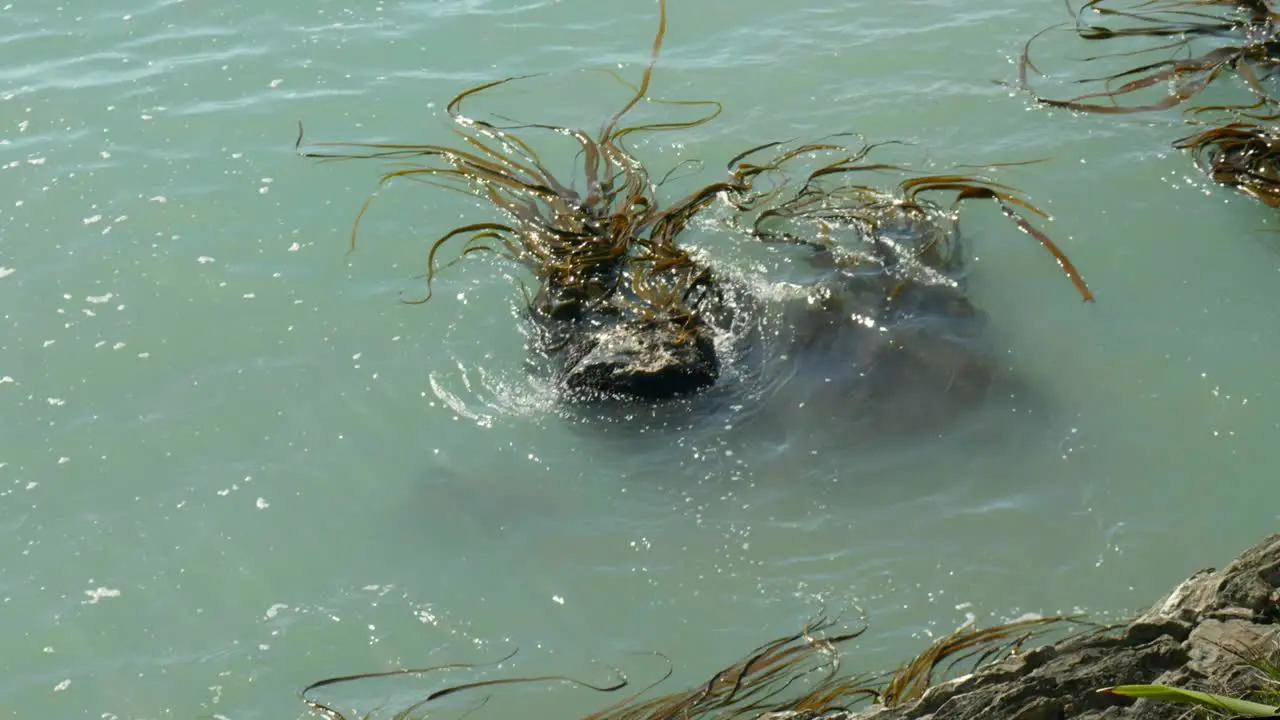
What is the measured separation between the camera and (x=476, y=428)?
4.61 m

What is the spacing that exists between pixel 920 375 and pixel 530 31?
3392mm

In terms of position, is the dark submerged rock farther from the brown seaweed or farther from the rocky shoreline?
the rocky shoreline

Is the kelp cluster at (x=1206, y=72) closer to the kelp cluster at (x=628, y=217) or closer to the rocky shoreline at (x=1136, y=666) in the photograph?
the kelp cluster at (x=628, y=217)

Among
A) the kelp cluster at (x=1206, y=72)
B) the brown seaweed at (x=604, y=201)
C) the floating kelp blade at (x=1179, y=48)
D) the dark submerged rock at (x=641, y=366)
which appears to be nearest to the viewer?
the dark submerged rock at (x=641, y=366)

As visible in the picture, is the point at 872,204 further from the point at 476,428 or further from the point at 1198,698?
the point at 1198,698

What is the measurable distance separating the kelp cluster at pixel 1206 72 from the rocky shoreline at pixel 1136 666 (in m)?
2.70

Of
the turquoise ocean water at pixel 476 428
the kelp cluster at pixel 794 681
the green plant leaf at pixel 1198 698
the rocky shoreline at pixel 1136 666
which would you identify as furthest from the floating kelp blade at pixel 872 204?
the green plant leaf at pixel 1198 698

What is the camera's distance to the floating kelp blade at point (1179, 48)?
606cm

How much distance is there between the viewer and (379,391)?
4.81 m

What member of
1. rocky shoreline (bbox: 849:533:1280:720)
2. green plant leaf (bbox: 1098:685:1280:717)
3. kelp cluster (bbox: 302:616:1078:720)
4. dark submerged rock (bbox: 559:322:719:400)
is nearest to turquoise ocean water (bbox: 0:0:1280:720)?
kelp cluster (bbox: 302:616:1078:720)

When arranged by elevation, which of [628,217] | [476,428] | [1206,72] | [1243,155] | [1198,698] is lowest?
[476,428]

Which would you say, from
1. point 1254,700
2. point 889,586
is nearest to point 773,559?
point 889,586

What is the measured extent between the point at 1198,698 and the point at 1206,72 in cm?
462

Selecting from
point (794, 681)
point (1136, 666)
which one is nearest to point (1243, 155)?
point (1136, 666)
